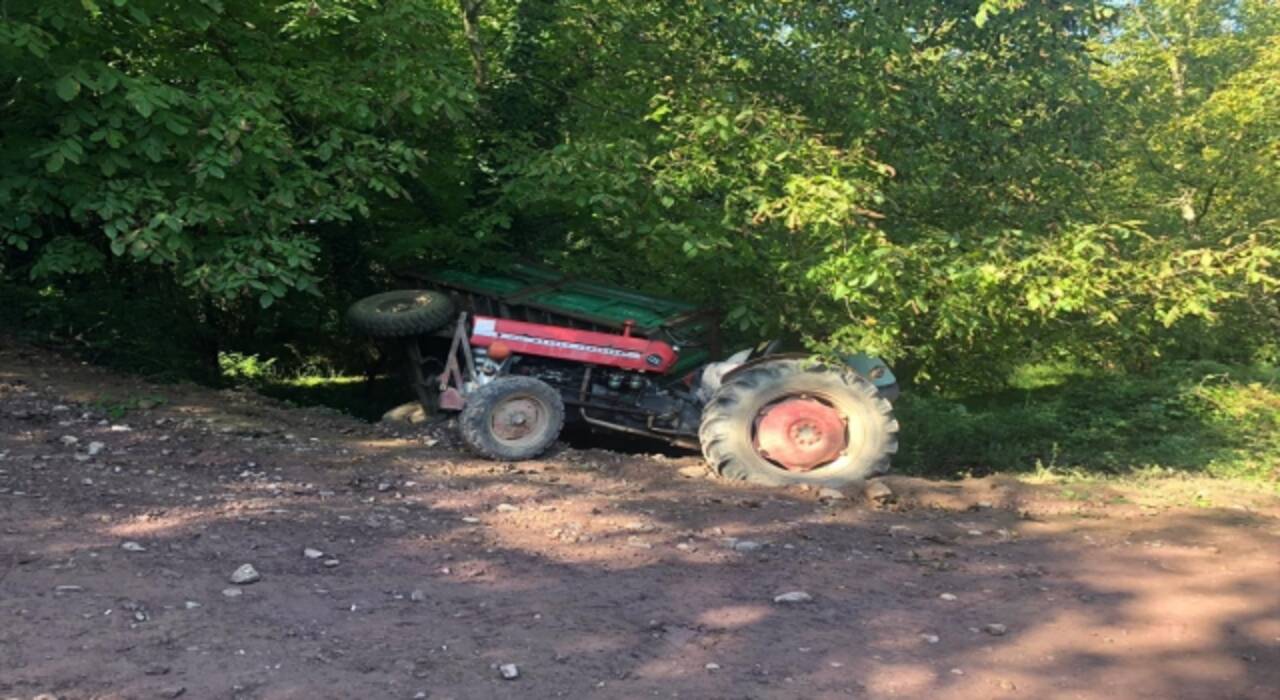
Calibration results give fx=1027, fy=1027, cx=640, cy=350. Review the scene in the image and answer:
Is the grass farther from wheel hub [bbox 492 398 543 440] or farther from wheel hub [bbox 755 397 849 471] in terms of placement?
wheel hub [bbox 492 398 543 440]

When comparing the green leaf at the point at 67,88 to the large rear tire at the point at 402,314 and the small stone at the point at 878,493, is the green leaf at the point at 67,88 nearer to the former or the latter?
the large rear tire at the point at 402,314

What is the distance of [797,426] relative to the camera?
743cm

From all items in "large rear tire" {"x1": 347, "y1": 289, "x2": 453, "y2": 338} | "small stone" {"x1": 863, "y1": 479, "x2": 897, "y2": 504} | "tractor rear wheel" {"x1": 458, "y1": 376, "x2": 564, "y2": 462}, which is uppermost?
"large rear tire" {"x1": 347, "y1": 289, "x2": 453, "y2": 338}

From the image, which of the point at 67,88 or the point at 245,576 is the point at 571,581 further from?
the point at 67,88

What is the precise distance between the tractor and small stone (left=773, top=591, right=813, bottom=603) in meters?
2.58

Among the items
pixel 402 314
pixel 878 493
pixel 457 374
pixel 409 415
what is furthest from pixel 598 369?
pixel 878 493

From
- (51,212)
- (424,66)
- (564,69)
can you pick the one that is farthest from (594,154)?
(51,212)

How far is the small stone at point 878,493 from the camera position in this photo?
6758 mm

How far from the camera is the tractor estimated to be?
738 centimetres

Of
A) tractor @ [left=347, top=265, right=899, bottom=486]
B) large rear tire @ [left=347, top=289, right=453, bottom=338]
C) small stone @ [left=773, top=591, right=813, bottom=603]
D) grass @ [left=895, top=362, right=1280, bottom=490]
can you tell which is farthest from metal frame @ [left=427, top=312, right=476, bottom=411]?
grass @ [left=895, top=362, right=1280, bottom=490]

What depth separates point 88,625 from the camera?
3.84 m

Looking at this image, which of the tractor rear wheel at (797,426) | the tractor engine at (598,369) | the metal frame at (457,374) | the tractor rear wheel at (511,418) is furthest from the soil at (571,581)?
the tractor engine at (598,369)

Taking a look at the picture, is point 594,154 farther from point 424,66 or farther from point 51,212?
point 51,212

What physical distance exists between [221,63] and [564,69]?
10.8 feet
